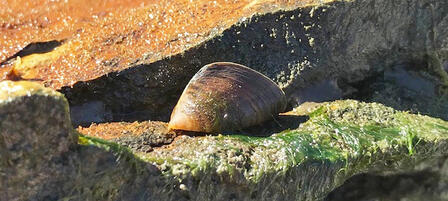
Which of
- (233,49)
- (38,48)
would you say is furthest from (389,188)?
(38,48)

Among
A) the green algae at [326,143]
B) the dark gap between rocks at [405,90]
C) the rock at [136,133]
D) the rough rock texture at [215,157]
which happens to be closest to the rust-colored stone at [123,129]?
the rock at [136,133]

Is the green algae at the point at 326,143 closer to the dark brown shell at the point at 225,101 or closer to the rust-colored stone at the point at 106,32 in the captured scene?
the dark brown shell at the point at 225,101

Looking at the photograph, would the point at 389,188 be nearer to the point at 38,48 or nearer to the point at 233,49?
the point at 233,49

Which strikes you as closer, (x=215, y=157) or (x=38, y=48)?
(x=215, y=157)

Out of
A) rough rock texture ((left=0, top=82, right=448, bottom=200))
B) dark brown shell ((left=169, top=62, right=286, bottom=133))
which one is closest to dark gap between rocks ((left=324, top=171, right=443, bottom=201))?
rough rock texture ((left=0, top=82, right=448, bottom=200))

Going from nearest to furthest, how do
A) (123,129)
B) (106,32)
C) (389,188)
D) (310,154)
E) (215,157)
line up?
(215,157)
(310,154)
(123,129)
(389,188)
(106,32)

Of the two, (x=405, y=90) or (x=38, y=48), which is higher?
(x=38, y=48)
